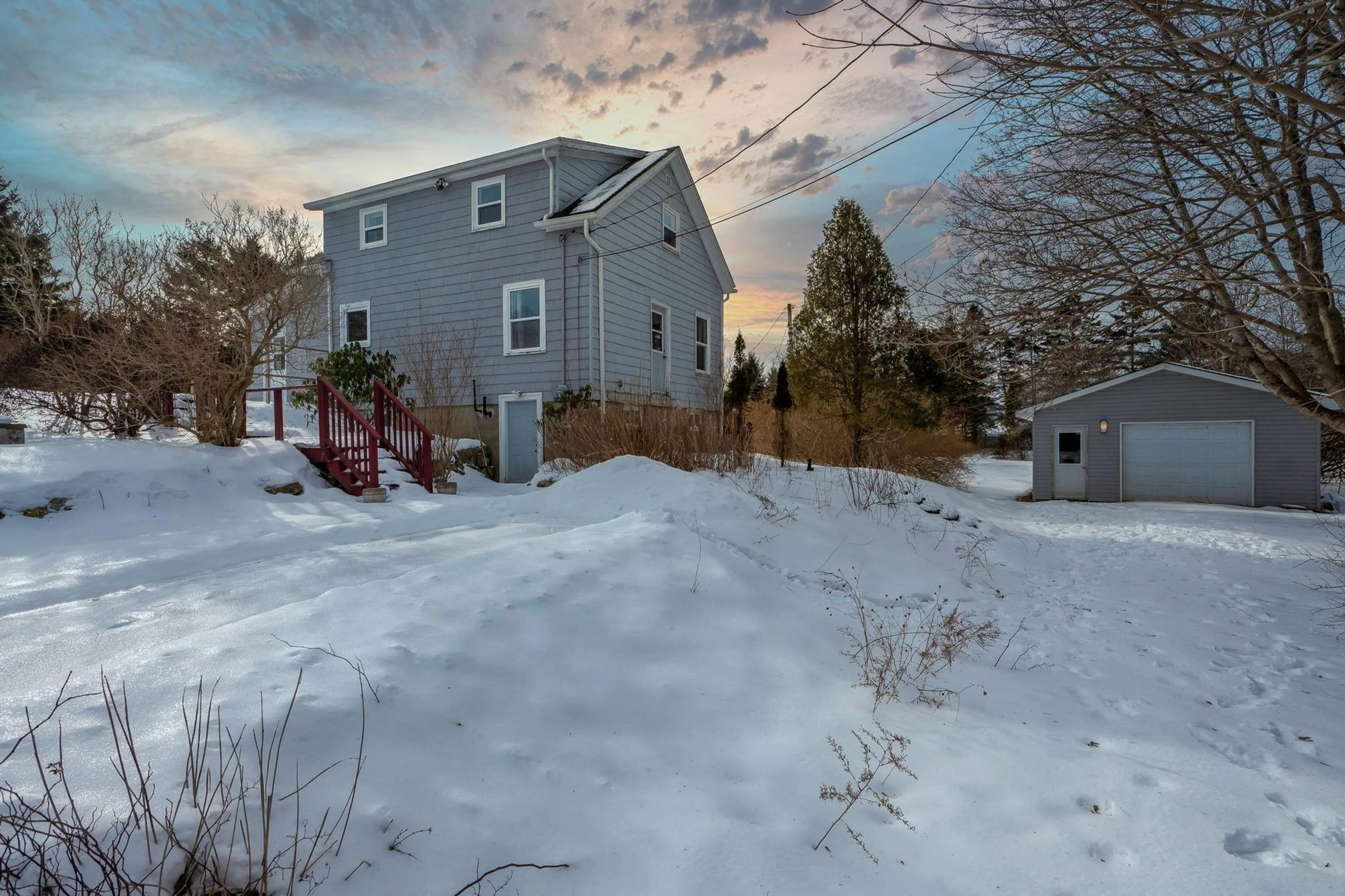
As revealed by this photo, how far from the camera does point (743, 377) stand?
90.2 feet

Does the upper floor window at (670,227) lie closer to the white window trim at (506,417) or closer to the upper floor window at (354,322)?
the white window trim at (506,417)

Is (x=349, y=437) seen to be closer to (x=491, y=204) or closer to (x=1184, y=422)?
(x=491, y=204)

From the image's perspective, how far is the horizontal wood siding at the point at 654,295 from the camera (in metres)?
12.2

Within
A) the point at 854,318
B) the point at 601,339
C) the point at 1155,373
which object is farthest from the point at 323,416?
the point at 1155,373

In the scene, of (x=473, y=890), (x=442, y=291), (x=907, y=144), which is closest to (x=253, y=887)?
(x=473, y=890)

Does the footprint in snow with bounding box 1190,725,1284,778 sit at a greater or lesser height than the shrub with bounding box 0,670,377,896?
lesser

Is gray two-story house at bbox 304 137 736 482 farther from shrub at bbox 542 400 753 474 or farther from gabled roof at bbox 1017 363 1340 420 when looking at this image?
gabled roof at bbox 1017 363 1340 420

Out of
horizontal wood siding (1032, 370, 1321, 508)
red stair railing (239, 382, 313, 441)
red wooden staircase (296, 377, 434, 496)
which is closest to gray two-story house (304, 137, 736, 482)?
red wooden staircase (296, 377, 434, 496)

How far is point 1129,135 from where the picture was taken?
4199 millimetres

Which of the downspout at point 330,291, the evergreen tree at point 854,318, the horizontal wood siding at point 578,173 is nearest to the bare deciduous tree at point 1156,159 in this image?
the horizontal wood siding at point 578,173

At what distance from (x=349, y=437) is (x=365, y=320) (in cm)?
708

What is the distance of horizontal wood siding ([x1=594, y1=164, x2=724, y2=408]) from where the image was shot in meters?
12.2

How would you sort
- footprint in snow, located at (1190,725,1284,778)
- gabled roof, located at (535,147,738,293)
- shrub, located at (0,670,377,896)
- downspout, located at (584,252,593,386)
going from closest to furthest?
shrub, located at (0,670,377,896) < footprint in snow, located at (1190,725,1284,778) < gabled roof, located at (535,147,738,293) < downspout, located at (584,252,593,386)

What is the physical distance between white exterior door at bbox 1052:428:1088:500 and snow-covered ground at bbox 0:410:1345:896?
10748 mm
